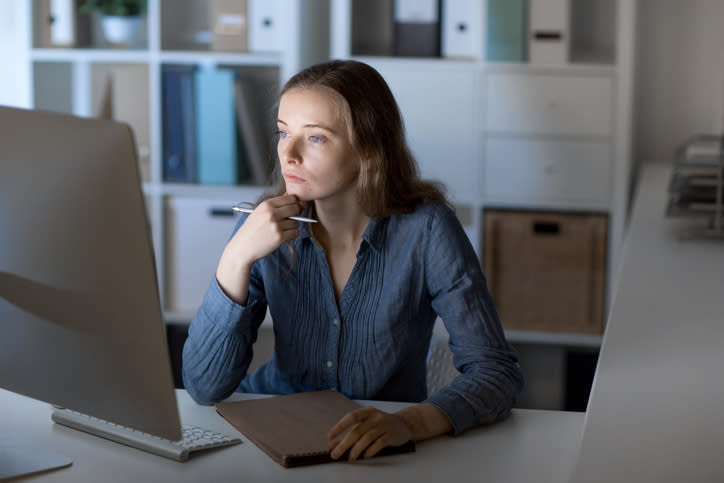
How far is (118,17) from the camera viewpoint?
2.97m

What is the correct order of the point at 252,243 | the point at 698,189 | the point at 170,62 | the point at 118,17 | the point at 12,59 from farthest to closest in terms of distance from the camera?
the point at 12,59 → the point at 118,17 → the point at 170,62 → the point at 698,189 → the point at 252,243

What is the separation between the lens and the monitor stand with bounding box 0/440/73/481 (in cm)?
95

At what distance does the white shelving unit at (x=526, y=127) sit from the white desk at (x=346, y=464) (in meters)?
1.65

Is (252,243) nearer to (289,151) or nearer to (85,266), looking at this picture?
(289,151)

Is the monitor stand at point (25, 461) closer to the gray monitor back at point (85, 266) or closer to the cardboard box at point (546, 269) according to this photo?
the gray monitor back at point (85, 266)

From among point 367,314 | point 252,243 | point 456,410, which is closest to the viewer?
point 456,410

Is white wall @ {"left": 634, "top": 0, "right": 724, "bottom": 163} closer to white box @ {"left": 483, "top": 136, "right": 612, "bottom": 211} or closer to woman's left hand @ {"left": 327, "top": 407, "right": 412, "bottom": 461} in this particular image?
white box @ {"left": 483, "top": 136, "right": 612, "bottom": 211}

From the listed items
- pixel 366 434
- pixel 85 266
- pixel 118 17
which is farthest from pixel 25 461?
pixel 118 17

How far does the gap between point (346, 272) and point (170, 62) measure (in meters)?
1.71

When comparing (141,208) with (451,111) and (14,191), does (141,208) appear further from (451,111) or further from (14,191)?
(451,111)

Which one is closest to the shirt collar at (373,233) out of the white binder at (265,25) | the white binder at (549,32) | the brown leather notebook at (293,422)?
the brown leather notebook at (293,422)

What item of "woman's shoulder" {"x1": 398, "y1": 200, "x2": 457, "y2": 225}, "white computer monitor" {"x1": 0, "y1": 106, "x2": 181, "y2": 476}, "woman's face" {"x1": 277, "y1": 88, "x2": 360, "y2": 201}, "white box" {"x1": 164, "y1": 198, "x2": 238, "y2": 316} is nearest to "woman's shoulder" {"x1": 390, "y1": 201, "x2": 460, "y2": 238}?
"woman's shoulder" {"x1": 398, "y1": 200, "x2": 457, "y2": 225}

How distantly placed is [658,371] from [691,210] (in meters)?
0.92

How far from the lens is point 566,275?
9.01 ft
